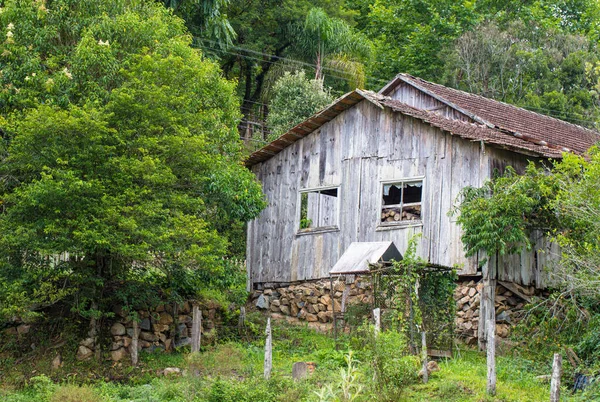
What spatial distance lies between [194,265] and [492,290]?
638cm

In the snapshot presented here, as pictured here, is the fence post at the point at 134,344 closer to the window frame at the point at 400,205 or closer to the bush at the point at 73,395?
the bush at the point at 73,395

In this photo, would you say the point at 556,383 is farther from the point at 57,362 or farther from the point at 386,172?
the point at 57,362

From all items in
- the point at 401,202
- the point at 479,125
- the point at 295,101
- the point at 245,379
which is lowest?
the point at 245,379

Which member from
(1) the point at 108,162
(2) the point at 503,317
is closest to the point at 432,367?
(2) the point at 503,317

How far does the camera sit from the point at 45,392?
16.0 metres

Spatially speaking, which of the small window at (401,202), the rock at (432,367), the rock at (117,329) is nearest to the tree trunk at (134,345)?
the rock at (117,329)

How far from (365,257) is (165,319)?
15.4 feet

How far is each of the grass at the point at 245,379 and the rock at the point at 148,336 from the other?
0.38 m

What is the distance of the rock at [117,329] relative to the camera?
19406 millimetres

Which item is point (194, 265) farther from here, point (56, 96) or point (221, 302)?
point (56, 96)

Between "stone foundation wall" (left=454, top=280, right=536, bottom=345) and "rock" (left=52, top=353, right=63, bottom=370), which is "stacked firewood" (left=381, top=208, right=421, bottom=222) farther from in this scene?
"rock" (left=52, top=353, right=63, bottom=370)

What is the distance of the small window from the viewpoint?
2152cm

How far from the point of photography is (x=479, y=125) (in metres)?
22.2

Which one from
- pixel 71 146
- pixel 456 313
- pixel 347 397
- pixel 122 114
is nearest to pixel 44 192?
pixel 71 146
